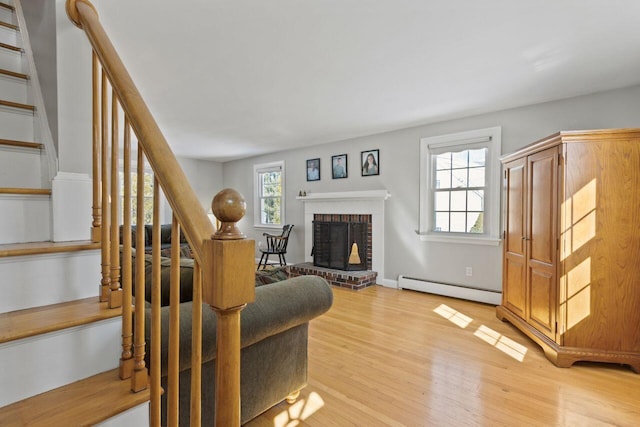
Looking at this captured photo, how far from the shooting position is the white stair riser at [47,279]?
3.46 ft

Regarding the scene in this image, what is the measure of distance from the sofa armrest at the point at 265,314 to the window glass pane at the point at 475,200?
9.55ft

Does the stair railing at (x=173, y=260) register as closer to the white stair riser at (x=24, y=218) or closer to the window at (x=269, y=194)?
the white stair riser at (x=24, y=218)

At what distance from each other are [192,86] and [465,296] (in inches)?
154

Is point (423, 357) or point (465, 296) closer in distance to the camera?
point (423, 357)

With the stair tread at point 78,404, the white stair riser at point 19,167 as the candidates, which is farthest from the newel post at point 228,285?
the white stair riser at point 19,167

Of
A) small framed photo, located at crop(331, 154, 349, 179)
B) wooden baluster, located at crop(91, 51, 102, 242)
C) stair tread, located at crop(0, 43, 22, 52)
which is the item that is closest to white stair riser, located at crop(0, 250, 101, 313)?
wooden baluster, located at crop(91, 51, 102, 242)

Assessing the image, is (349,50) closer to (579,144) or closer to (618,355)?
(579,144)

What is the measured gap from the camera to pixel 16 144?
1428 millimetres

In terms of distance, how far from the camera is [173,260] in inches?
31.3

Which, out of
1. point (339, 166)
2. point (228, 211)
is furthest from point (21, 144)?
point (339, 166)

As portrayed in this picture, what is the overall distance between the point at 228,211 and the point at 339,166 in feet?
15.9

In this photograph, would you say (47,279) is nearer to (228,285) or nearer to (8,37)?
(228,285)

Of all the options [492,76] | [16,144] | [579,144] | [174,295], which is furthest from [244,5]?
[579,144]

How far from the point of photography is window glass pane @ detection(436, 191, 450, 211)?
433 cm
